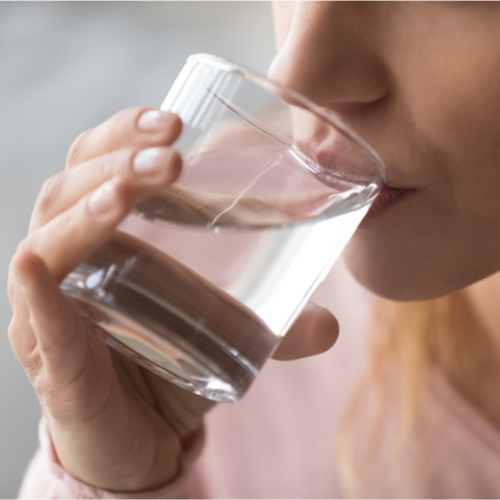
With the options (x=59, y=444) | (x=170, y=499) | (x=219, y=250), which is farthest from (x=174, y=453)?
(x=219, y=250)

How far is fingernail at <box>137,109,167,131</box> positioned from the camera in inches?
17.6

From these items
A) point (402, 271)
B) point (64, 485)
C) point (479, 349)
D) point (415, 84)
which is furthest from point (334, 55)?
point (479, 349)

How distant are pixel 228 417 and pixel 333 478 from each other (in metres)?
0.28

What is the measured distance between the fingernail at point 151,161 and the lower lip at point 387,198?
1.02ft

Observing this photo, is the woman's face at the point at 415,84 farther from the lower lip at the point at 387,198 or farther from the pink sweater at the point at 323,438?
the pink sweater at the point at 323,438

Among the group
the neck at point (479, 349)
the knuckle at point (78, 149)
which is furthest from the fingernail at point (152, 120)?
the neck at point (479, 349)

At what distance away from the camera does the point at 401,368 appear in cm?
134

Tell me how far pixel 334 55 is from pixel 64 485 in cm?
70

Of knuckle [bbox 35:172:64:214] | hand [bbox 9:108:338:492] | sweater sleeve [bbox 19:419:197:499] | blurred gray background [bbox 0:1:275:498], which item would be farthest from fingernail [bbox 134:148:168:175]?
blurred gray background [bbox 0:1:275:498]

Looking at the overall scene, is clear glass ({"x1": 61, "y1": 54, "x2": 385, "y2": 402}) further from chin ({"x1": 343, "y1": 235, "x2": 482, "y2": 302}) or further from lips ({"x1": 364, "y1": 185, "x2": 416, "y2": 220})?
chin ({"x1": 343, "y1": 235, "x2": 482, "y2": 302})

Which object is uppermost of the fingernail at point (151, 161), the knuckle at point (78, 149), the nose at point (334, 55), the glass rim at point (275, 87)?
the nose at point (334, 55)

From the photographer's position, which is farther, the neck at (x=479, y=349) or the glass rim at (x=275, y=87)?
the neck at (x=479, y=349)

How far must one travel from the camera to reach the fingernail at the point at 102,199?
428 mm

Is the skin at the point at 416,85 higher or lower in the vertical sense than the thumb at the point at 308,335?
higher
